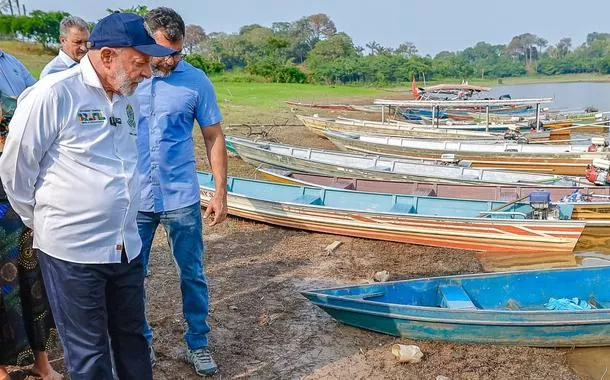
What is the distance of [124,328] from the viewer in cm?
265

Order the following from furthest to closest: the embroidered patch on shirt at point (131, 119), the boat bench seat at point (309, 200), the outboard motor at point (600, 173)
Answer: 1. the outboard motor at point (600, 173)
2. the boat bench seat at point (309, 200)
3. the embroidered patch on shirt at point (131, 119)

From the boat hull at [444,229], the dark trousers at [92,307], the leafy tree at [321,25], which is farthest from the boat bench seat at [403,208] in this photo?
the leafy tree at [321,25]

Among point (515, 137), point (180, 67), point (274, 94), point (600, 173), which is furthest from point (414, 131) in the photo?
point (274, 94)

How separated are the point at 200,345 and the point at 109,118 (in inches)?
77.0

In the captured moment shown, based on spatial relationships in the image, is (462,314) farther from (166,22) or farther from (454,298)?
(166,22)

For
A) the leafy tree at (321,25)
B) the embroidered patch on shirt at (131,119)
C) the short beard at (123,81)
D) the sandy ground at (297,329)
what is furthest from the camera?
the leafy tree at (321,25)

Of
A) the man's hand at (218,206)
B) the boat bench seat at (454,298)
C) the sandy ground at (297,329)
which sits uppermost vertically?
the man's hand at (218,206)

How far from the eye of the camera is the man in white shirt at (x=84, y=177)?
224 cm

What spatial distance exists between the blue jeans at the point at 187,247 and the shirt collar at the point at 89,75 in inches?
46.6

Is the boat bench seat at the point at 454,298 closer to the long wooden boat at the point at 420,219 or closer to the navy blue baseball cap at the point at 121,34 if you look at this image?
the long wooden boat at the point at 420,219

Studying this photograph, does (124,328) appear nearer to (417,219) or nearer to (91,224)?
(91,224)

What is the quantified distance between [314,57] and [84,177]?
61.6 meters

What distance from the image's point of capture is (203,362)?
3.74 m

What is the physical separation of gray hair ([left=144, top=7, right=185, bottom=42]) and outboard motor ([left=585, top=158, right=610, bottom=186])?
27.6ft
